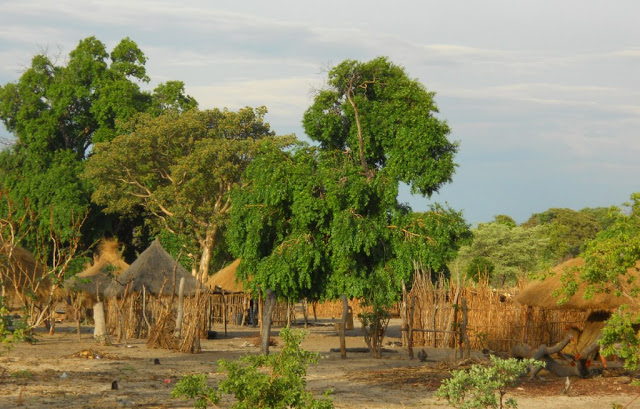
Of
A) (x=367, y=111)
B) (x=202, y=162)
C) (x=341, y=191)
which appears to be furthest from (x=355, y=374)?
(x=202, y=162)

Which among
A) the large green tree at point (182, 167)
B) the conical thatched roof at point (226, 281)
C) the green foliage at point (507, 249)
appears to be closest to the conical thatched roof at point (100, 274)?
the large green tree at point (182, 167)

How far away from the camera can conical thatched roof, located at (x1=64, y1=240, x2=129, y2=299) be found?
24.6 m

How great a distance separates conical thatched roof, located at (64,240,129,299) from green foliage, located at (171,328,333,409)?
1293 cm

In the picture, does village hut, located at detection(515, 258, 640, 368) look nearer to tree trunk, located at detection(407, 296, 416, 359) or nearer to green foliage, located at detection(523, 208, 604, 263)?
tree trunk, located at detection(407, 296, 416, 359)

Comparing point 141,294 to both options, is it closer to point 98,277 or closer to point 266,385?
point 98,277

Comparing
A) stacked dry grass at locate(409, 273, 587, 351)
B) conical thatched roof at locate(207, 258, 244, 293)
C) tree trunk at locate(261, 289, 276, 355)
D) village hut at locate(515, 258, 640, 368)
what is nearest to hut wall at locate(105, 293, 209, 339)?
tree trunk at locate(261, 289, 276, 355)

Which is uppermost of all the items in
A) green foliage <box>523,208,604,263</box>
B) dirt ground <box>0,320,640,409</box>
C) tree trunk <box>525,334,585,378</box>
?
green foliage <box>523,208,604,263</box>

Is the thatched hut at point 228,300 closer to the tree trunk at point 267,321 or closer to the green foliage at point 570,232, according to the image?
the tree trunk at point 267,321

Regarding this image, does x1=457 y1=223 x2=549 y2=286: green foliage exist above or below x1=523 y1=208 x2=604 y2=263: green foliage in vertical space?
below

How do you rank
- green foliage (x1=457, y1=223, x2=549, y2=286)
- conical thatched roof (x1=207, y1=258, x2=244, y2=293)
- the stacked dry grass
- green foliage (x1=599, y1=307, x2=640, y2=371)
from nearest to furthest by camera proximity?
green foliage (x1=599, y1=307, x2=640, y2=371) → the stacked dry grass → conical thatched roof (x1=207, y1=258, x2=244, y2=293) → green foliage (x1=457, y1=223, x2=549, y2=286)

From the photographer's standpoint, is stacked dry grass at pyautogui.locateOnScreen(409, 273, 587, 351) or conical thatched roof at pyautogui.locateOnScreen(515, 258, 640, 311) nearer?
conical thatched roof at pyautogui.locateOnScreen(515, 258, 640, 311)

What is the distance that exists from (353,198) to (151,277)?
7061mm

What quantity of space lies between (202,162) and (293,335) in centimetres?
2751

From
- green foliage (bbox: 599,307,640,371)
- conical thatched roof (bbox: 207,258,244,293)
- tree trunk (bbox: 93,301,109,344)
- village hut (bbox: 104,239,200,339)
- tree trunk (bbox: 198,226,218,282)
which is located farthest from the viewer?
tree trunk (bbox: 198,226,218,282)
